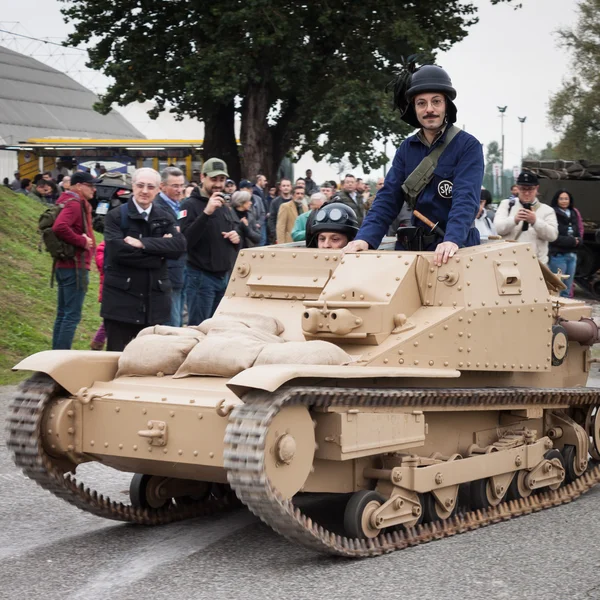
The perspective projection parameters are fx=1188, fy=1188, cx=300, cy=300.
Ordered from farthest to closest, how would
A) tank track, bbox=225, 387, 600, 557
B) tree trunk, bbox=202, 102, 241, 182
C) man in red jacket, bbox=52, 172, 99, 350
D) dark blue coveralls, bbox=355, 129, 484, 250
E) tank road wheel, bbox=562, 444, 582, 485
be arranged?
1. tree trunk, bbox=202, 102, 241, 182
2. man in red jacket, bbox=52, 172, 99, 350
3. tank road wheel, bbox=562, 444, 582, 485
4. dark blue coveralls, bbox=355, 129, 484, 250
5. tank track, bbox=225, 387, 600, 557

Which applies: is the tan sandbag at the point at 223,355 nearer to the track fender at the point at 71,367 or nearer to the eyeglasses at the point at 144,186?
the track fender at the point at 71,367

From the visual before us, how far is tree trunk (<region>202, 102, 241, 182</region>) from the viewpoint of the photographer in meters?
29.6

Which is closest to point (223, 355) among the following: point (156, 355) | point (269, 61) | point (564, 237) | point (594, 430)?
point (156, 355)

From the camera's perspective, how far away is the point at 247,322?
7355mm

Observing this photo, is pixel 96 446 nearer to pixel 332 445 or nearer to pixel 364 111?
pixel 332 445

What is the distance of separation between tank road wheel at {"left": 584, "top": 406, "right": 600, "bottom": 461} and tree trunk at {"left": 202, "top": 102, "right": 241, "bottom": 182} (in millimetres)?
21542

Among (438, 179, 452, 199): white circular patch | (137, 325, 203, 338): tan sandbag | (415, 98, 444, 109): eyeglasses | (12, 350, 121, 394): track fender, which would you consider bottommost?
(12, 350, 121, 394): track fender

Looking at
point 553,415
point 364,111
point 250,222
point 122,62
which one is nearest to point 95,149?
point 122,62

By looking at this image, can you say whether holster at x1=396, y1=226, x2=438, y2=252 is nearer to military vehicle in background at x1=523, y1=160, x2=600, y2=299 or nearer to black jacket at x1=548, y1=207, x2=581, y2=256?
black jacket at x1=548, y1=207, x2=581, y2=256

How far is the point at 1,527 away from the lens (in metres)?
7.11

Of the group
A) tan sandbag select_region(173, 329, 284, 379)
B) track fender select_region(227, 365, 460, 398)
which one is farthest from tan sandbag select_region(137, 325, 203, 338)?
track fender select_region(227, 365, 460, 398)

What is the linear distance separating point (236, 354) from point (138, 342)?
0.72m

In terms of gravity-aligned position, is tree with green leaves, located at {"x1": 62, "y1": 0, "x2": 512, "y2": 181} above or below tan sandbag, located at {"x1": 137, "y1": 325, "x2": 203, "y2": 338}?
above

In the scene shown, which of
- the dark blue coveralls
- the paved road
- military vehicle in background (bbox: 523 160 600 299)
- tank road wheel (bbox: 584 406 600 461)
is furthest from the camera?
military vehicle in background (bbox: 523 160 600 299)
